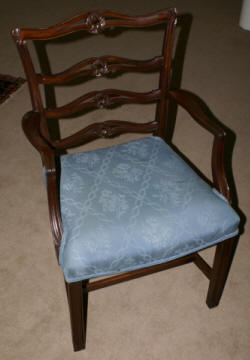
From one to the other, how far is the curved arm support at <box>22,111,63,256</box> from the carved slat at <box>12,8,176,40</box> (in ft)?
0.81

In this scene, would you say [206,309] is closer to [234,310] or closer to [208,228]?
[234,310]

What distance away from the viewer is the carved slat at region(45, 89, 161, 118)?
1.28 meters

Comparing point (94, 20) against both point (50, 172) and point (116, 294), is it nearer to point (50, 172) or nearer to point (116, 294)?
point (50, 172)

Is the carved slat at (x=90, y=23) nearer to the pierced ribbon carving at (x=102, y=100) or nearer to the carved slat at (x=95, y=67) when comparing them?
the carved slat at (x=95, y=67)

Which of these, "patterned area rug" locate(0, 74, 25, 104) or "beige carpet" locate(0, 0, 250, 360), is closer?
"beige carpet" locate(0, 0, 250, 360)

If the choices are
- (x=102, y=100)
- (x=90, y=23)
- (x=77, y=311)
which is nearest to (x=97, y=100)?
(x=102, y=100)

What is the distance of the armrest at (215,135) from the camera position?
1.20m

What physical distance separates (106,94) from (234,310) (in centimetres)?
92

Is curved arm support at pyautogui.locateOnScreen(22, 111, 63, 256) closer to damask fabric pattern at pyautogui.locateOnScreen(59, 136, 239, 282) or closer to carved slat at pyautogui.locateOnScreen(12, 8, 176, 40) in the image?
damask fabric pattern at pyautogui.locateOnScreen(59, 136, 239, 282)

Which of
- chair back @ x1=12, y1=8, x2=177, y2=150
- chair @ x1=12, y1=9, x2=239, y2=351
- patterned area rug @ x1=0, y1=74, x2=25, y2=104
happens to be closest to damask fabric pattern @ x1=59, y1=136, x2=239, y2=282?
chair @ x1=12, y1=9, x2=239, y2=351

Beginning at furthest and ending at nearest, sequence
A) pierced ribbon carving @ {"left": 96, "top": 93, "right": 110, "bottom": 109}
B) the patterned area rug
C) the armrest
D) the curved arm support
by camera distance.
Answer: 1. the patterned area rug
2. pierced ribbon carving @ {"left": 96, "top": 93, "right": 110, "bottom": 109}
3. the armrest
4. the curved arm support

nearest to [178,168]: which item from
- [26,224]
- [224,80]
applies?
[26,224]

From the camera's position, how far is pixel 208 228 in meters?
1.16

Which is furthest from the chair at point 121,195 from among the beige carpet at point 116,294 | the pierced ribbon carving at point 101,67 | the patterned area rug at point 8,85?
the patterned area rug at point 8,85
